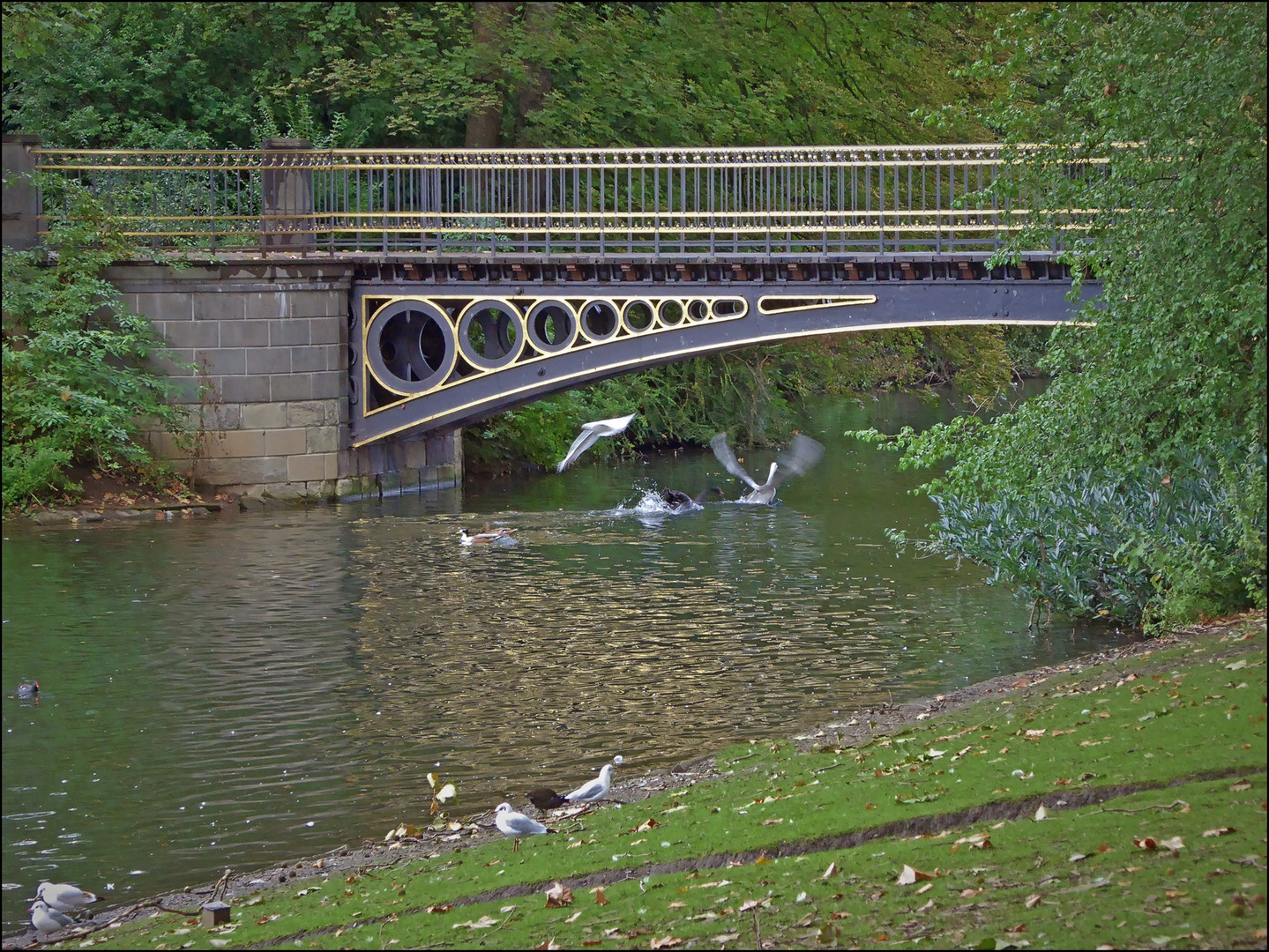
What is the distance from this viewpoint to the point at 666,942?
237 inches

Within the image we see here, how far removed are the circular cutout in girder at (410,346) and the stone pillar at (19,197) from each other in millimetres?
5294

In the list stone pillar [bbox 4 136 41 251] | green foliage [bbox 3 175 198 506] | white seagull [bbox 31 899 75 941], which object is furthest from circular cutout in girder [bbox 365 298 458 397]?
white seagull [bbox 31 899 75 941]

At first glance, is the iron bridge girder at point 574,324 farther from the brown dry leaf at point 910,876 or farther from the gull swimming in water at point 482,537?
the brown dry leaf at point 910,876

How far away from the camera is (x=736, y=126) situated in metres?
28.2

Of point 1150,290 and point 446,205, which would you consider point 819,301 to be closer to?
point 446,205

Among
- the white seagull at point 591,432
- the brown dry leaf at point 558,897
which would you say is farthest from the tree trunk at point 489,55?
the brown dry leaf at point 558,897

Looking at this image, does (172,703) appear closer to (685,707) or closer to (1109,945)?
(685,707)

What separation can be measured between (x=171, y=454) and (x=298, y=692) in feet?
37.4

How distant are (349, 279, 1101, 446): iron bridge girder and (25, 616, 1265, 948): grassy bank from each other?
11378 mm

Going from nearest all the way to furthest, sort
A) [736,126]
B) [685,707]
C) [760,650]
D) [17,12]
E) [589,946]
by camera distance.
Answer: [589,946] → [685,707] → [760,650] → [17,12] → [736,126]

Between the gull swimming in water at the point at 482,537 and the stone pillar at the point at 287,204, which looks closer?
the gull swimming in water at the point at 482,537

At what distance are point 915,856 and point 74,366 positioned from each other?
18810mm

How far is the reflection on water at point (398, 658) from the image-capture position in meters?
10.3

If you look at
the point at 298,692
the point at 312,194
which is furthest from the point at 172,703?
the point at 312,194
